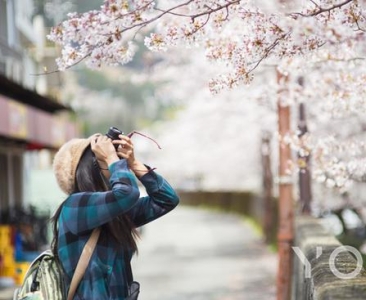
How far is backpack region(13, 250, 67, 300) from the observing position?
174 inches

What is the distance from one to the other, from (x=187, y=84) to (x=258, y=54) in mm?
17741

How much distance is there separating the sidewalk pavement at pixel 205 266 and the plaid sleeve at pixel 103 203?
318 cm

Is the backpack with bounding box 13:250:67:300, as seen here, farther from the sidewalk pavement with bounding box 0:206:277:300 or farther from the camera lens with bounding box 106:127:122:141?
the sidewalk pavement with bounding box 0:206:277:300

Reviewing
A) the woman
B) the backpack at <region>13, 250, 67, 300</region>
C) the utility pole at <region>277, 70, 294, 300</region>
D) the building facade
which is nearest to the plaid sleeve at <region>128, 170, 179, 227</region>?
the woman

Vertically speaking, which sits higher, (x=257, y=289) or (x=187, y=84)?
(x=187, y=84)

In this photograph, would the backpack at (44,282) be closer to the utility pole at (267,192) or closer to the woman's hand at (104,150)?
the woman's hand at (104,150)

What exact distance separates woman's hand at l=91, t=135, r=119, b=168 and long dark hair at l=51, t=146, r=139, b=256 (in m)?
0.05

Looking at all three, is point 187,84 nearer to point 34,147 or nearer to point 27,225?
point 34,147

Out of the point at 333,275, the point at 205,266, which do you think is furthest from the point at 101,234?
the point at 205,266

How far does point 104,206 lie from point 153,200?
0.44 m

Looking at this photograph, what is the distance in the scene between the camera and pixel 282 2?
19.4ft

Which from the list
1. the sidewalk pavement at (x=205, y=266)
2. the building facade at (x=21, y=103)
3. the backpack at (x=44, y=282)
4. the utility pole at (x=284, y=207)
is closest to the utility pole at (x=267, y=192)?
the sidewalk pavement at (x=205, y=266)

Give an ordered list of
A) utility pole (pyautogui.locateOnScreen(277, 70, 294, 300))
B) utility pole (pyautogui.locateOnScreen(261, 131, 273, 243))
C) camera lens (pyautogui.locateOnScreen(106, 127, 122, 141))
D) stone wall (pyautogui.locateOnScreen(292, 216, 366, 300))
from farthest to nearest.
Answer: utility pole (pyautogui.locateOnScreen(261, 131, 273, 243)) < utility pole (pyautogui.locateOnScreen(277, 70, 294, 300)) < camera lens (pyautogui.locateOnScreen(106, 127, 122, 141)) < stone wall (pyautogui.locateOnScreen(292, 216, 366, 300))

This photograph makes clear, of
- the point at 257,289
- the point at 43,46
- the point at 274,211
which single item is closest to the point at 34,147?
the point at 274,211
